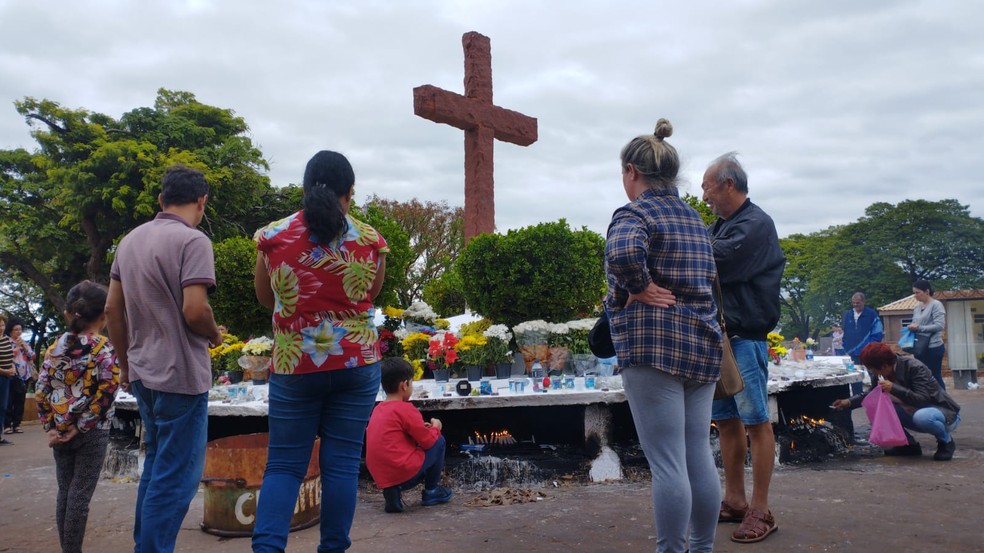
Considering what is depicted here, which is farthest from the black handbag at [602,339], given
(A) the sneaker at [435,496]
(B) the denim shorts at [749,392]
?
(A) the sneaker at [435,496]

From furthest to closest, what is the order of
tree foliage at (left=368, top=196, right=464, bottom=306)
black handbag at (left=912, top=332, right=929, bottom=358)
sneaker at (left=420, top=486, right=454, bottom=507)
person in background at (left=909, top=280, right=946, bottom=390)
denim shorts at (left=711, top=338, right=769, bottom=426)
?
tree foliage at (left=368, top=196, right=464, bottom=306) → black handbag at (left=912, top=332, right=929, bottom=358) → person in background at (left=909, top=280, right=946, bottom=390) → sneaker at (left=420, top=486, right=454, bottom=507) → denim shorts at (left=711, top=338, right=769, bottom=426)

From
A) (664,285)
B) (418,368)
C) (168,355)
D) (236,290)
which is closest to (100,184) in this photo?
(236,290)

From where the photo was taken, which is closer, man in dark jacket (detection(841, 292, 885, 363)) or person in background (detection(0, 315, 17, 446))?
person in background (detection(0, 315, 17, 446))

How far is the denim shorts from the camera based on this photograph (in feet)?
11.9

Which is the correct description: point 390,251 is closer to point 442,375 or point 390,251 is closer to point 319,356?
point 442,375

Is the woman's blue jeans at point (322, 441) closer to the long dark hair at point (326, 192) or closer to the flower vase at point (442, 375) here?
the long dark hair at point (326, 192)

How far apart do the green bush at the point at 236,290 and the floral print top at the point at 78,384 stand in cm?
528

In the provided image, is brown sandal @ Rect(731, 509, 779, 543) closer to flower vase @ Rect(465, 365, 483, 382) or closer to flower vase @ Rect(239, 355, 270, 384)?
flower vase @ Rect(465, 365, 483, 382)

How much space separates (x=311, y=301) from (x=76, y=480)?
1.74m

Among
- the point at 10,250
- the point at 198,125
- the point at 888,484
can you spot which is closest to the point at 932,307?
the point at 888,484

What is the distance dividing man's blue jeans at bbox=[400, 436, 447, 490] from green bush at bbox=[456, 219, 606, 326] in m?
2.95

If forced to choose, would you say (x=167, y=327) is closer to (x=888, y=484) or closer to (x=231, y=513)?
(x=231, y=513)

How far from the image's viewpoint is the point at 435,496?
4.88 m

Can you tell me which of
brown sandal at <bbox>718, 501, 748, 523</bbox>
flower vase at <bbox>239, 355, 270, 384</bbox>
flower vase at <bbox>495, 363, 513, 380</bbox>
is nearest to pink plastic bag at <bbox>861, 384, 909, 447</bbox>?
brown sandal at <bbox>718, 501, 748, 523</bbox>
